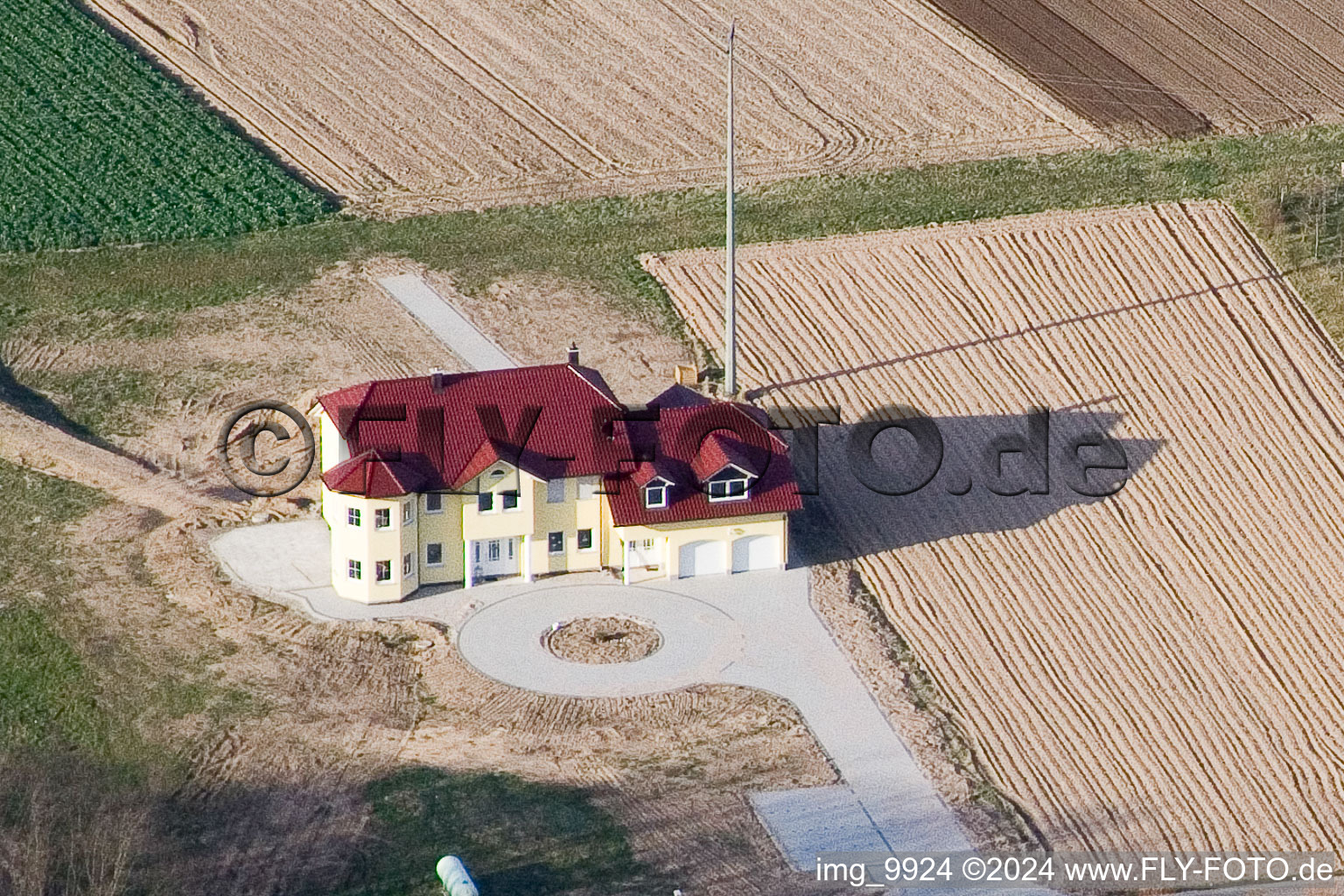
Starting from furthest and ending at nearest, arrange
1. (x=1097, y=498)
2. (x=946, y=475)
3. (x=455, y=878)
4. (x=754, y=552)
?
1. (x=946, y=475)
2. (x=1097, y=498)
3. (x=754, y=552)
4. (x=455, y=878)

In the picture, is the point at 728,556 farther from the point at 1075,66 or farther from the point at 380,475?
the point at 1075,66

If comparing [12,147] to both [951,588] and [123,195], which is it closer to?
[123,195]

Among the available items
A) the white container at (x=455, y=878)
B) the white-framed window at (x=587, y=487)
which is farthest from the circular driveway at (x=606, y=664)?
the white container at (x=455, y=878)

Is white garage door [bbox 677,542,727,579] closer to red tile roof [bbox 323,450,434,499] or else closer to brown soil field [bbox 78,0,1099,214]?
red tile roof [bbox 323,450,434,499]

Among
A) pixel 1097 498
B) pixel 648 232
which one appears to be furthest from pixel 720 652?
pixel 648 232

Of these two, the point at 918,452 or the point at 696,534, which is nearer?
the point at 696,534

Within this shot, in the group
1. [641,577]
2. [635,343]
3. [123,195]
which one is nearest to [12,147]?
[123,195]
